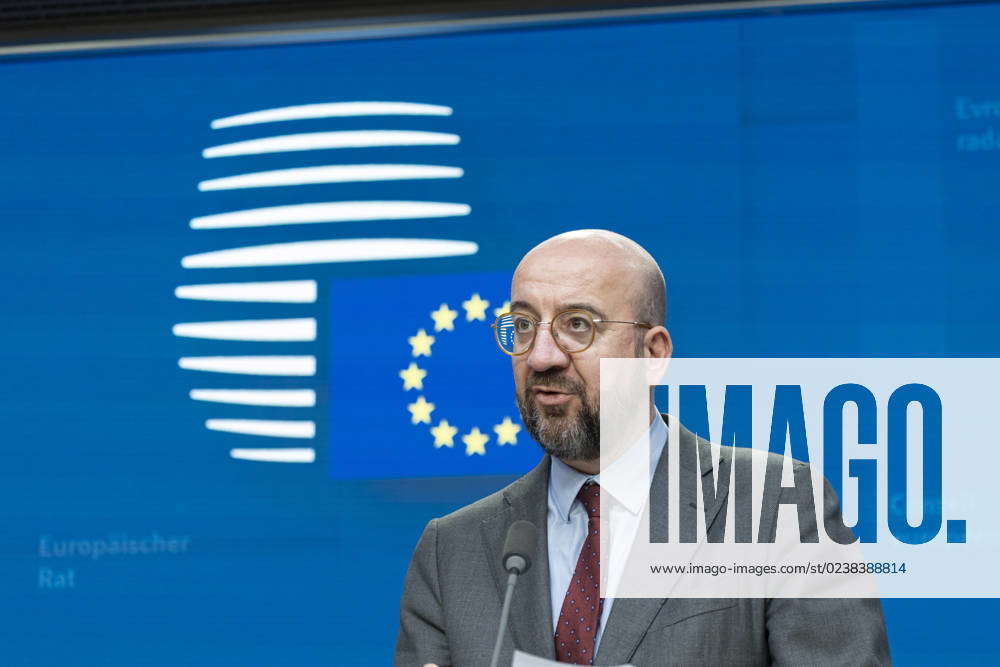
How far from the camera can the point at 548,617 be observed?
221cm

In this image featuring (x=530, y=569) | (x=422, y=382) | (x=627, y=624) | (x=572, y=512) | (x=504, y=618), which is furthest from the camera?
(x=422, y=382)

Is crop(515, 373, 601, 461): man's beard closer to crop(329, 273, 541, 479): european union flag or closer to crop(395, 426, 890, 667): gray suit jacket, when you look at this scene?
crop(395, 426, 890, 667): gray suit jacket

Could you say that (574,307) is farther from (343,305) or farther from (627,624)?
(343,305)

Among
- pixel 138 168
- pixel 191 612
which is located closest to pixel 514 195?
pixel 138 168

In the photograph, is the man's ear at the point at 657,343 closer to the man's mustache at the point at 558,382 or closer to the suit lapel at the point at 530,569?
the man's mustache at the point at 558,382

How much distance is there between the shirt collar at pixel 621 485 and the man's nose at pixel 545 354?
235mm

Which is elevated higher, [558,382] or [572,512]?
[558,382]

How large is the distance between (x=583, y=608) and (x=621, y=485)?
250 mm

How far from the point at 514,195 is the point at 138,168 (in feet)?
4.03

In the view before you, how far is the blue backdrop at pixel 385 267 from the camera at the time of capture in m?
3.64

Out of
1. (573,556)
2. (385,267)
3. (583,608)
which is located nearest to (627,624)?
(583,608)

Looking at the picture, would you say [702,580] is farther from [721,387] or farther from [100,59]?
[100,59]

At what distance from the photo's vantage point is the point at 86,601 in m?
3.92

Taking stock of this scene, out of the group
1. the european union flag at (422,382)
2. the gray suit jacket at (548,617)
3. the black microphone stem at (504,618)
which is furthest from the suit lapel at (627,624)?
the european union flag at (422,382)
